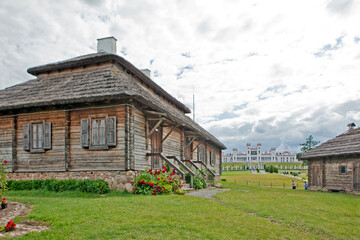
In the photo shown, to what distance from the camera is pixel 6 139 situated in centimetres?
1502

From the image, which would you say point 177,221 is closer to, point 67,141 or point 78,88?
point 67,141

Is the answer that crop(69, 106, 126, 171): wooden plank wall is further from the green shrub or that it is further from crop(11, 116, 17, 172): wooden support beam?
the green shrub

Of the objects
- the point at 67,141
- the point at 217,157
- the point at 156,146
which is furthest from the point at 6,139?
the point at 217,157

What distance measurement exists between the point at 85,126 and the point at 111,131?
140 cm

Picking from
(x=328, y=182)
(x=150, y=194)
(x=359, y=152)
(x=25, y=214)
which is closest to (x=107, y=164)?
(x=150, y=194)

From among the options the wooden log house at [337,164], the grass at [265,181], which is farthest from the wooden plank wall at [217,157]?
the wooden log house at [337,164]

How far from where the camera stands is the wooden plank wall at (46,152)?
13.8 m

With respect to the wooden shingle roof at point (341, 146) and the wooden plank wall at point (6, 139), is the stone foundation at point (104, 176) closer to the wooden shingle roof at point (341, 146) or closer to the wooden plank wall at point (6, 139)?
the wooden plank wall at point (6, 139)

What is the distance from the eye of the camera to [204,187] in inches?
686

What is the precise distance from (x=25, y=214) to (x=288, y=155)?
195 metres

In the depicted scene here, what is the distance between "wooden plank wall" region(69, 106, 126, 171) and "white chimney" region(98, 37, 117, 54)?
20.9ft

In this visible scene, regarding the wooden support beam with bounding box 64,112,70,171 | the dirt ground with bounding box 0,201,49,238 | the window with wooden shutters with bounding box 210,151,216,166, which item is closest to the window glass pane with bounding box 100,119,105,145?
the wooden support beam with bounding box 64,112,70,171

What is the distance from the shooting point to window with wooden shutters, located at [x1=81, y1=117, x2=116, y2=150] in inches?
507

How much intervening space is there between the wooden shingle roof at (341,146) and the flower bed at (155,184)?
1600 centimetres
